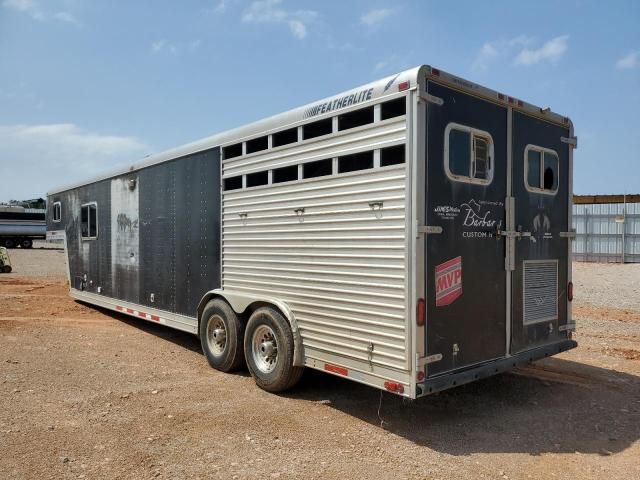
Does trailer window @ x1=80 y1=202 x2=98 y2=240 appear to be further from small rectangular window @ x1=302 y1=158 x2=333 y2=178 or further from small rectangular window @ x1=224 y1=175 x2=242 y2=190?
small rectangular window @ x1=302 y1=158 x2=333 y2=178

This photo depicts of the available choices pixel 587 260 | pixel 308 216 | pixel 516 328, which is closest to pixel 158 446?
pixel 308 216

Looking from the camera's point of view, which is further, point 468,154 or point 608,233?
point 608,233

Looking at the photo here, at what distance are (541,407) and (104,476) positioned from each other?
13.6ft

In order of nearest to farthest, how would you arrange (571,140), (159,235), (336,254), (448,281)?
(448,281) < (336,254) < (571,140) < (159,235)

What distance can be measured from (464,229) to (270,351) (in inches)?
97.5

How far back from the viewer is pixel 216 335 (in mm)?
6691

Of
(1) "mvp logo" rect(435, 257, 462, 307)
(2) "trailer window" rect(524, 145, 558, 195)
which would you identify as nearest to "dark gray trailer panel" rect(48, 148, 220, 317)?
(1) "mvp logo" rect(435, 257, 462, 307)

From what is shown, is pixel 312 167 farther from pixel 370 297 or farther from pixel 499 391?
pixel 499 391

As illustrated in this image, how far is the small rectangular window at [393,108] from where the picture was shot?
4.43 meters

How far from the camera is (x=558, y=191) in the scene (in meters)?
5.91

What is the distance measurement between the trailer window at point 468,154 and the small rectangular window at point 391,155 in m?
0.43

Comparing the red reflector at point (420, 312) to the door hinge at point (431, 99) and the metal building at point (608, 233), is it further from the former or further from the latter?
the metal building at point (608, 233)

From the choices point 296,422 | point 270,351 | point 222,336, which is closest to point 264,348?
point 270,351

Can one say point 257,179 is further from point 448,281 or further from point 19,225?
point 19,225
